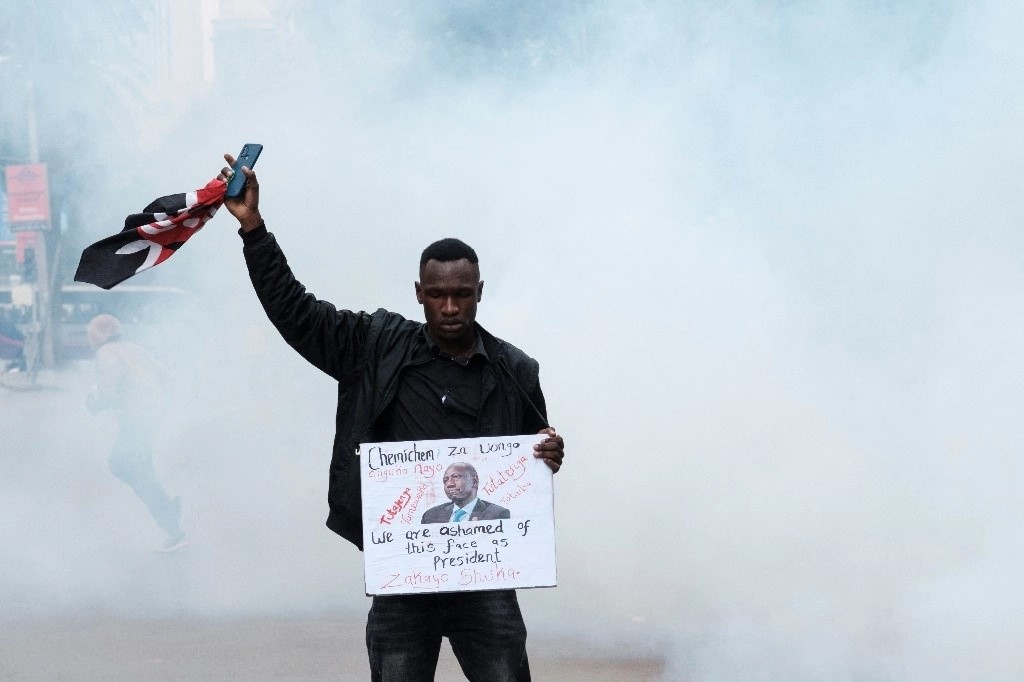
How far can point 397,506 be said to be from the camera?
8.59 feet

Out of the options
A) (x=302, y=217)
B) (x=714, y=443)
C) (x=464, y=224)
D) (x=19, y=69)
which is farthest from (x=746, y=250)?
(x=19, y=69)

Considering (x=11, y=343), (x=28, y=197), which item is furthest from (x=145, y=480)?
(x=11, y=343)

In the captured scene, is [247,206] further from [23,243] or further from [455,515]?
[23,243]

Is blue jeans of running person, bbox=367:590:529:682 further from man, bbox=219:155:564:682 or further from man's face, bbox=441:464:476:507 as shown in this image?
man's face, bbox=441:464:476:507

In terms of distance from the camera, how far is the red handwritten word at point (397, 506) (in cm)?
261

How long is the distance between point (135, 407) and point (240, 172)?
3.68m

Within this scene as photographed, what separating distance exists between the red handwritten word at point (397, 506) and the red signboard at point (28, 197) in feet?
18.8

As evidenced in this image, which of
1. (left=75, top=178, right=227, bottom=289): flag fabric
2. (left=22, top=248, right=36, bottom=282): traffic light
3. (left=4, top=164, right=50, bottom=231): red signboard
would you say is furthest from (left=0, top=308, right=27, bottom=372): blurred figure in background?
(left=75, top=178, right=227, bottom=289): flag fabric

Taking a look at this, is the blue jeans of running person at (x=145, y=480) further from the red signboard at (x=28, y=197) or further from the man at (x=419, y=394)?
the man at (x=419, y=394)

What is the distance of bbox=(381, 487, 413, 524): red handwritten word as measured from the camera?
8.57 ft

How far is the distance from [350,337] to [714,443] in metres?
2.56

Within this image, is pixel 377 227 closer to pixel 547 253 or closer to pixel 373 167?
pixel 373 167

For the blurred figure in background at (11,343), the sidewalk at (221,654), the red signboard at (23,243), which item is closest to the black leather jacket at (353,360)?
the sidewalk at (221,654)

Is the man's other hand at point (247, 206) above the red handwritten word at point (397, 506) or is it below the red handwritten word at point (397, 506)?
above
